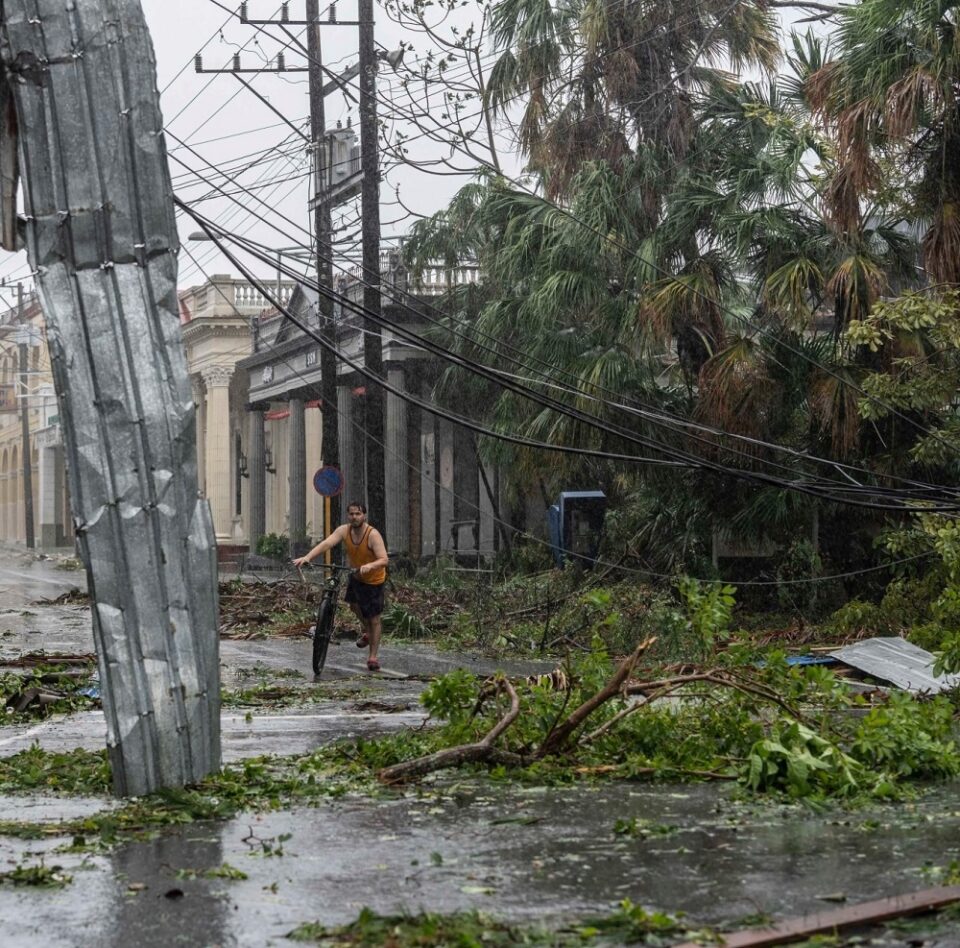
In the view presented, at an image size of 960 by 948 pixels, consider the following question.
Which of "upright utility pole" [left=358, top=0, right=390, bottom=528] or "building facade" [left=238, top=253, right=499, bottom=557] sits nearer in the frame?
"upright utility pole" [left=358, top=0, right=390, bottom=528]

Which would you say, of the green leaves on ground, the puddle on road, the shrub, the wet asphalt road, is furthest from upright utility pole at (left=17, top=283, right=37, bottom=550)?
the green leaves on ground

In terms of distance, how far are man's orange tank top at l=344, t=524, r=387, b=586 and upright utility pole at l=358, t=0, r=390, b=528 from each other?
6.51 meters

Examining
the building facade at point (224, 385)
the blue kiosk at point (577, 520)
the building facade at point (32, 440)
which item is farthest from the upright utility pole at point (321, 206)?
the building facade at point (32, 440)

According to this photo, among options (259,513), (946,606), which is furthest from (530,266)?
(259,513)

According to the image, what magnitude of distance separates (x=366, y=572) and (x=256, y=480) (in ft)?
110

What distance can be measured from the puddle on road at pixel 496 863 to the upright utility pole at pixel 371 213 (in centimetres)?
1552

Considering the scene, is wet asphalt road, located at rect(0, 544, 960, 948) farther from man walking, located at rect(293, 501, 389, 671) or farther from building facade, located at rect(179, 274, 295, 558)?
building facade, located at rect(179, 274, 295, 558)

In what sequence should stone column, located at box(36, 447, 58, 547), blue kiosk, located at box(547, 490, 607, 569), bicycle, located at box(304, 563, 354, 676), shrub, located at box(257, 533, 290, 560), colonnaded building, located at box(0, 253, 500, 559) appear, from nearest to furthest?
bicycle, located at box(304, 563, 354, 676), blue kiosk, located at box(547, 490, 607, 569), colonnaded building, located at box(0, 253, 500, 559), shrub, located at box(257, 533, 290, 560), stone column, located at box(36, 447, 58, 547)

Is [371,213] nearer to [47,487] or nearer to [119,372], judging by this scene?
[119,372]

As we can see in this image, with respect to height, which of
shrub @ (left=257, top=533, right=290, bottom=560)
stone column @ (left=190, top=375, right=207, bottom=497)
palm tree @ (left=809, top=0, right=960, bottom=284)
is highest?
palm tree @ (left=809, top=0, right=960, bottom=284)

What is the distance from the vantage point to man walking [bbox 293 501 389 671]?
54.9 ft

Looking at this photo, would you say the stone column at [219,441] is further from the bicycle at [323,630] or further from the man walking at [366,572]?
the bicycle at [323,630]

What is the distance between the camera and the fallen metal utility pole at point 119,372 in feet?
27.6

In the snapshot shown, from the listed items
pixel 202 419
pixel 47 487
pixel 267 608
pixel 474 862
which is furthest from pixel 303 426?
pixel 47 487
